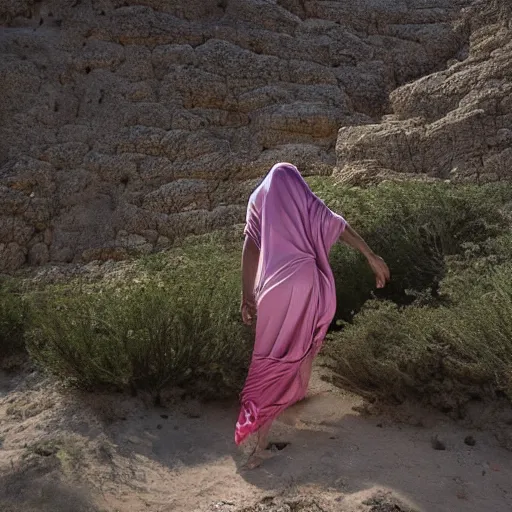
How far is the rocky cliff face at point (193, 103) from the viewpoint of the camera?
25.9 feet

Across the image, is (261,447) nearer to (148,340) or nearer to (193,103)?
(148,340)

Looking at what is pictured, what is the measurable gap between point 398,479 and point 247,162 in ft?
19.1

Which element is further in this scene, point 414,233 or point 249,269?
point 414,233

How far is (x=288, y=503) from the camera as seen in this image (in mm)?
2920

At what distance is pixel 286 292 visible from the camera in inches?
132

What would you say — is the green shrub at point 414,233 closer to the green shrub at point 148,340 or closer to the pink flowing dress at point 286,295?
the green shrub at point 148,340

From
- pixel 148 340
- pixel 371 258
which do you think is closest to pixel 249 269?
pixel 371 258

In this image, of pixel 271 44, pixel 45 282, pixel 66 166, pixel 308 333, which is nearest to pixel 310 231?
pixel 308 333

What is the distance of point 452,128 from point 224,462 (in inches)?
205

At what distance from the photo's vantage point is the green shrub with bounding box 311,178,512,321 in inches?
201

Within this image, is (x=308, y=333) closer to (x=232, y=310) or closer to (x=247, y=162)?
(x=232, y=310)

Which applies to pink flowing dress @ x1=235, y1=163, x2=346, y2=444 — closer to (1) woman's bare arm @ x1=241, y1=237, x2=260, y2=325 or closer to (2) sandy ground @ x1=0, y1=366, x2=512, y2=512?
(1) woman's bare arm @ x1=241, y1=237, x2=260, y2=325

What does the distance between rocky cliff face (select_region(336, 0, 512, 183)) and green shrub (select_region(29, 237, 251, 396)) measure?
3519 millimetres

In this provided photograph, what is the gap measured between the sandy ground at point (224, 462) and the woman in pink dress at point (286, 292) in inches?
11.1
